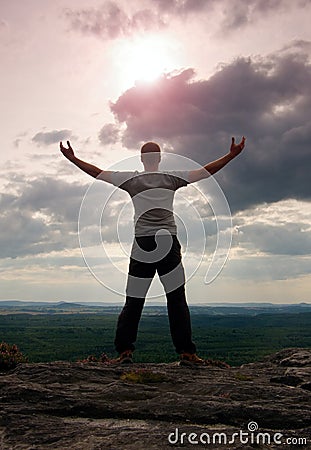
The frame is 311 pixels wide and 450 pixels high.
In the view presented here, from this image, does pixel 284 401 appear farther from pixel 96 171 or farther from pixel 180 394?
pixel 96 171

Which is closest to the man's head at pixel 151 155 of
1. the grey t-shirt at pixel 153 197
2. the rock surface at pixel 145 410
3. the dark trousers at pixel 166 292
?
the grey t-shirt at pixel 153 197

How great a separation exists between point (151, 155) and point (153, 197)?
0.83 meters

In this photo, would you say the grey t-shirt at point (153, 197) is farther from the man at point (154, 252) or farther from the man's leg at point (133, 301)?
the man's leg at point (133, 301)

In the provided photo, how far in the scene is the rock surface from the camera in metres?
5.50

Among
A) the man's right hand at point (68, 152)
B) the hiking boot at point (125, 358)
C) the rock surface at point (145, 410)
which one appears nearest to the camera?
the rock surface at point (145, 410)

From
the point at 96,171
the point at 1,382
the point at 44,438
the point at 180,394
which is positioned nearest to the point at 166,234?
the point at 96,171

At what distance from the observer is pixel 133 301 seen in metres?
9.13

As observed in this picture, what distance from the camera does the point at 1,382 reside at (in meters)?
7.23

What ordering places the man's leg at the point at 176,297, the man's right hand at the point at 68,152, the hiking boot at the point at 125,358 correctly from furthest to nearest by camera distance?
the man's right hand at the point at 68,152, the hiking boot at the point at 125,358, the man's leg at the point at 176,297

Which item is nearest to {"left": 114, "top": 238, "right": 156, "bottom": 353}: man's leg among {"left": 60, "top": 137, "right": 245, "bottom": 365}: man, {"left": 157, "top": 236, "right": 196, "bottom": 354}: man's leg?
{"left": 60, "top": 137, "right": 245, "bottom": 365}: man

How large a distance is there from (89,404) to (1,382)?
1.60 m

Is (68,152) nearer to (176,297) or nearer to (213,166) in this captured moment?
(213,166)

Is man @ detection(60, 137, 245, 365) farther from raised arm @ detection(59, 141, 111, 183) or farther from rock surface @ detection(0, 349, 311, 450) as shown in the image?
rock surface @ detection(0, 349, 311, 450)

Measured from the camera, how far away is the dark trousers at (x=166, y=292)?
9055mm
